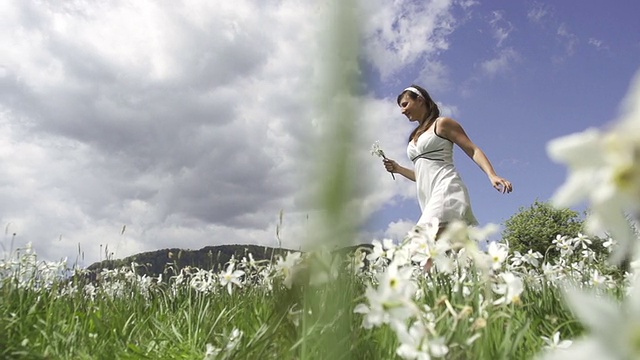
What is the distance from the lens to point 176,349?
2.81 m

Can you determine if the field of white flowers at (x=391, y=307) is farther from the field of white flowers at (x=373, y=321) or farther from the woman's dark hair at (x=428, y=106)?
the woman's dark hair at (x=428, y=106)

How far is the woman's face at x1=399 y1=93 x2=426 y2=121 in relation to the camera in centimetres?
679

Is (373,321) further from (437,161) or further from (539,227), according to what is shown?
(539,227)

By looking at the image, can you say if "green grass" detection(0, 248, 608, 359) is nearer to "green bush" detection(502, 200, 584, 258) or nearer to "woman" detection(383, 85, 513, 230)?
"woman" detection(383, 85, 513, 230)

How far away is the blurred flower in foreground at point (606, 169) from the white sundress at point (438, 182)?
5583mm

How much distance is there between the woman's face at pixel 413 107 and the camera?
22.3ft

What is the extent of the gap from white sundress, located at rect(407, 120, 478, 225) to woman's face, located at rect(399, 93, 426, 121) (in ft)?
0.82

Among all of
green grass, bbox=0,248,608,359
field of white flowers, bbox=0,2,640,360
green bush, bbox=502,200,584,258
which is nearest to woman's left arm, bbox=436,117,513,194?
field of white flowers, bbox=0,2,640,360

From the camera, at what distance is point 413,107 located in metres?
6.80

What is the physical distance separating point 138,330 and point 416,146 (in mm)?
4159

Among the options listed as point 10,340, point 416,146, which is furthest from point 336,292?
point 416,146

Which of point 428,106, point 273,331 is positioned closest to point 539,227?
point 428,106

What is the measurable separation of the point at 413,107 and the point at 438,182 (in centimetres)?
92

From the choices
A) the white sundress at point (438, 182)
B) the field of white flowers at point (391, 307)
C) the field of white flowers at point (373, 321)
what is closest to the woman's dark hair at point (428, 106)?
the white sundress at point (438, 182)
